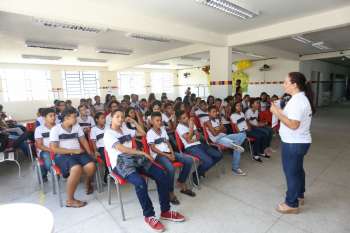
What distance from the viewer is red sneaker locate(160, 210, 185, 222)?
2127 mm

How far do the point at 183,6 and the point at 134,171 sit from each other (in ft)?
9.99

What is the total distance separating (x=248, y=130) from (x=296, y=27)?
2.73 meters

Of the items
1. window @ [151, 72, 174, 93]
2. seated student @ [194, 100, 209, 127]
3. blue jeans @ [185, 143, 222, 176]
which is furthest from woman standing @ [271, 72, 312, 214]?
window @ [151, 72, 174, 93]

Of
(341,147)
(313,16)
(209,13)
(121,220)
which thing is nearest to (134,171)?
(121,220)

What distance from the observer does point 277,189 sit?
2729mm

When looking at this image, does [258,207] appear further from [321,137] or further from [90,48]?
[90,48]

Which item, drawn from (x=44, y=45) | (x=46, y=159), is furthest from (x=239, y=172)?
(x=44, y=45)

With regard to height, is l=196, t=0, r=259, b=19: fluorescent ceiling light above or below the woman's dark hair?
above

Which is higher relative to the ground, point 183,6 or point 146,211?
point 183,6

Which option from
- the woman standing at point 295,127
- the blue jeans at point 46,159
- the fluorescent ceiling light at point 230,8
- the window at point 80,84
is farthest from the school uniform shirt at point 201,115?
the window at point 80,84

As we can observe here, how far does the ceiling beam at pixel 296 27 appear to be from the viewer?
13.7 ft

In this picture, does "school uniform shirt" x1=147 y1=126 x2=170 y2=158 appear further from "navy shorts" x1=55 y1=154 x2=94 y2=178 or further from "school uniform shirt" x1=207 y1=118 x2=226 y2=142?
"school uniform shirt" x1=207 y1=118 x2=226 y2=142

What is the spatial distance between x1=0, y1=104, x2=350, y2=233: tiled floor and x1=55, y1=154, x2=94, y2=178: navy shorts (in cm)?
45

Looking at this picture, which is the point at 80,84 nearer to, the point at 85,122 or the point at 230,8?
the point at 85,122
